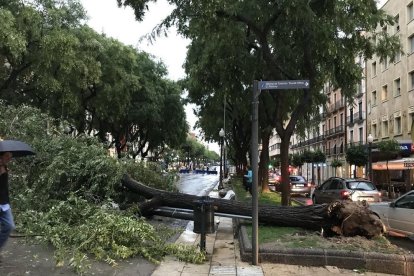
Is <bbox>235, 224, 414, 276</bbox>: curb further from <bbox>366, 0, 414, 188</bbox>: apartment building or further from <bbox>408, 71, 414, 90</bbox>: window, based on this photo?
<bbox>408, 71, 414, 90</bbox>: window

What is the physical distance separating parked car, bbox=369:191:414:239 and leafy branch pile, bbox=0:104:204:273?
5.48 metres

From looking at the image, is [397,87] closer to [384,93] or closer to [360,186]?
[384,93]

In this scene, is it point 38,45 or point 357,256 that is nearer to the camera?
point 357,256

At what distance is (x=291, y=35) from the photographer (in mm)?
15047

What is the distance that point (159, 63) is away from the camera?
41281 millimetres

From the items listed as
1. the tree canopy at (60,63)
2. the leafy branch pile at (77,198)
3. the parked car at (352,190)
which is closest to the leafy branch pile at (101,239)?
the leafy branch pile at (77,198)

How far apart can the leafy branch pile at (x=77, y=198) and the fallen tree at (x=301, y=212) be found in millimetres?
639

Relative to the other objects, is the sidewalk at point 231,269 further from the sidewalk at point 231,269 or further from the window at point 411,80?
the window at point 411,80

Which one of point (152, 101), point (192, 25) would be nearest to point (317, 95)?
point (192, 25)

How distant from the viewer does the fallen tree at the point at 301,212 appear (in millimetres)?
9414

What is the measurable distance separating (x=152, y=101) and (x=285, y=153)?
83.5ft

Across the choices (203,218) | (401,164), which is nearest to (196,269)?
(203,218)

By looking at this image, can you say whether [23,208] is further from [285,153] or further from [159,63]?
[159,63]

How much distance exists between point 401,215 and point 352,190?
6.96m
